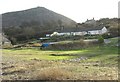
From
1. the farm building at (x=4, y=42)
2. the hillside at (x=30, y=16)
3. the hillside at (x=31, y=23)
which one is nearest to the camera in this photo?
the farm building at (x=4, y=42)

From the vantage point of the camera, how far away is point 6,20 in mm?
174000

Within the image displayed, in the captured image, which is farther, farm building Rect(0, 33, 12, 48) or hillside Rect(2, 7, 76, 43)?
hillside Rect(2, 7, 76, 43)

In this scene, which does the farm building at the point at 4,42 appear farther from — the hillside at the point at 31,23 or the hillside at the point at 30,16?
the hillside at the point at 30,16

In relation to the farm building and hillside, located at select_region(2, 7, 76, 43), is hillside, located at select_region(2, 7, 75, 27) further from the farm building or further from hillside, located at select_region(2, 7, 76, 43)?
A: the farm building

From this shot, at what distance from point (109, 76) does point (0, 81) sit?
619 cm

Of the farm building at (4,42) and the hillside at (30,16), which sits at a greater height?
the hillside at (30,16)

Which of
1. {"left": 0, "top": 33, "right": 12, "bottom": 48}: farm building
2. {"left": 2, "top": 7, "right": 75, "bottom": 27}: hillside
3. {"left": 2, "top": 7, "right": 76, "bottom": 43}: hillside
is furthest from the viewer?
{"left": 2, "top": 7, "right": 75, "bottom": 27}: hillside

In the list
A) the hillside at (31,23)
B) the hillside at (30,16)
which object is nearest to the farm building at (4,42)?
the hillside at (31,23)

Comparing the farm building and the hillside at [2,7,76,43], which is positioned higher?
the hillside at [2,7,76,43]

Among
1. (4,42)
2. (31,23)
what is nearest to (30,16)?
(31,23)

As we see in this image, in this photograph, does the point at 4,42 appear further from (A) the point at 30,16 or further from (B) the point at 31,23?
(A) the point at 30,16

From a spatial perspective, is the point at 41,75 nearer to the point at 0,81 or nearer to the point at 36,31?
the point at 0,81

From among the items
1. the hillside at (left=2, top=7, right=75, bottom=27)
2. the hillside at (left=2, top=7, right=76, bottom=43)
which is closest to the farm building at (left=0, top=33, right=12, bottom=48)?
the hillside at (left=2, top=7, right=76, bottom=43)

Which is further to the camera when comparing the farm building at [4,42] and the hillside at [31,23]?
→ the hillside at [31,23]
